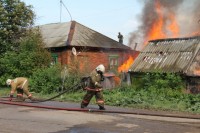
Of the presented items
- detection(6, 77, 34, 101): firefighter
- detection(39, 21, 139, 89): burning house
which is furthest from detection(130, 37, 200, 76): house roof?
detection(6, 77, 34, 101): firefighter

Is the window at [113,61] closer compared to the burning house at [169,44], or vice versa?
the burning house at [169,44]

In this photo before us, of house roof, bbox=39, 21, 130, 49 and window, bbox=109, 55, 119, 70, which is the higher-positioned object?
house roof, bbox=39, 21, 130, 49

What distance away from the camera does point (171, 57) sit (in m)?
22.1

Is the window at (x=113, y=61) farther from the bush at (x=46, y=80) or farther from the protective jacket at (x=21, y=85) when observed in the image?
the protective jacket at (x=21, y=85)

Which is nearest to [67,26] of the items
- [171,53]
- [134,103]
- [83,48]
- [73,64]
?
[83,48]

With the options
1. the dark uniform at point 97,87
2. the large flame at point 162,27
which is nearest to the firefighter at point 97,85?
the dark uniform at point 97,87

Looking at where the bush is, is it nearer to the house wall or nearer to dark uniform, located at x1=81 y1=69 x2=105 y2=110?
the house wall

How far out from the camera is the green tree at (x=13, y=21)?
27125mm

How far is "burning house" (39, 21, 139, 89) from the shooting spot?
1126 inches

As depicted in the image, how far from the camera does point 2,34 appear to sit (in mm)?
27047

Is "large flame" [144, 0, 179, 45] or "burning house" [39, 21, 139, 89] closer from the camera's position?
"large flame" [144, 0, 179, 45]

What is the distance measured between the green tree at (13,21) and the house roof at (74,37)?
107 inches

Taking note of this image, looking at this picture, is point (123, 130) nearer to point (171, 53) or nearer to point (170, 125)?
point (170, 125)

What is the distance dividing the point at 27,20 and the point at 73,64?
8394 millimetres
